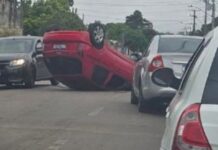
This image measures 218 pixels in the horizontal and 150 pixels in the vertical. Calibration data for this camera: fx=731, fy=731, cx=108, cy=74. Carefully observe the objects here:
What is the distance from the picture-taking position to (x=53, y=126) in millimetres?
12047

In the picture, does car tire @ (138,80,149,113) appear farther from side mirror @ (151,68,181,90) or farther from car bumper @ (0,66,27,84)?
side mirror @ (151,68,181,90)

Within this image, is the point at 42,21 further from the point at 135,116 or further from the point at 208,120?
the point at 208,120

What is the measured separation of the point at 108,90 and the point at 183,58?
8057 mm

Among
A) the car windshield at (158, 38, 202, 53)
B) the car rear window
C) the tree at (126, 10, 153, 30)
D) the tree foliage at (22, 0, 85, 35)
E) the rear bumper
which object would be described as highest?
the car rear window

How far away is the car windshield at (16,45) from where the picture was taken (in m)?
21.7

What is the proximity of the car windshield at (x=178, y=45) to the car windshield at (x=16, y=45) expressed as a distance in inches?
320

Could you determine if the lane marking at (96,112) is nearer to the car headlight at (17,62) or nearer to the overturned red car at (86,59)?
the overturned red car at (86,59)

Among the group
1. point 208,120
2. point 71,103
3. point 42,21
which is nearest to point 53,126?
point 71,103

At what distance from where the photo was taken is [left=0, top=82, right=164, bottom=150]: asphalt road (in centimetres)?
1020

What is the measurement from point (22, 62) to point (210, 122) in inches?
666

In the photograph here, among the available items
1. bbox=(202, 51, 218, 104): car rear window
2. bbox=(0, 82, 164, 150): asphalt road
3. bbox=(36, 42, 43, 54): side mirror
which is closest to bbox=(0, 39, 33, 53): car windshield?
bbox=(36, 42, 43, 54): side mirror

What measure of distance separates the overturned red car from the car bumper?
915 millimetres

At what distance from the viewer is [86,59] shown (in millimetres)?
19859

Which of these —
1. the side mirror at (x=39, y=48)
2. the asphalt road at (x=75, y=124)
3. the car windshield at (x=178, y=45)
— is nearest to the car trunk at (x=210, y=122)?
the asphalt road at (x=75, y=124)
